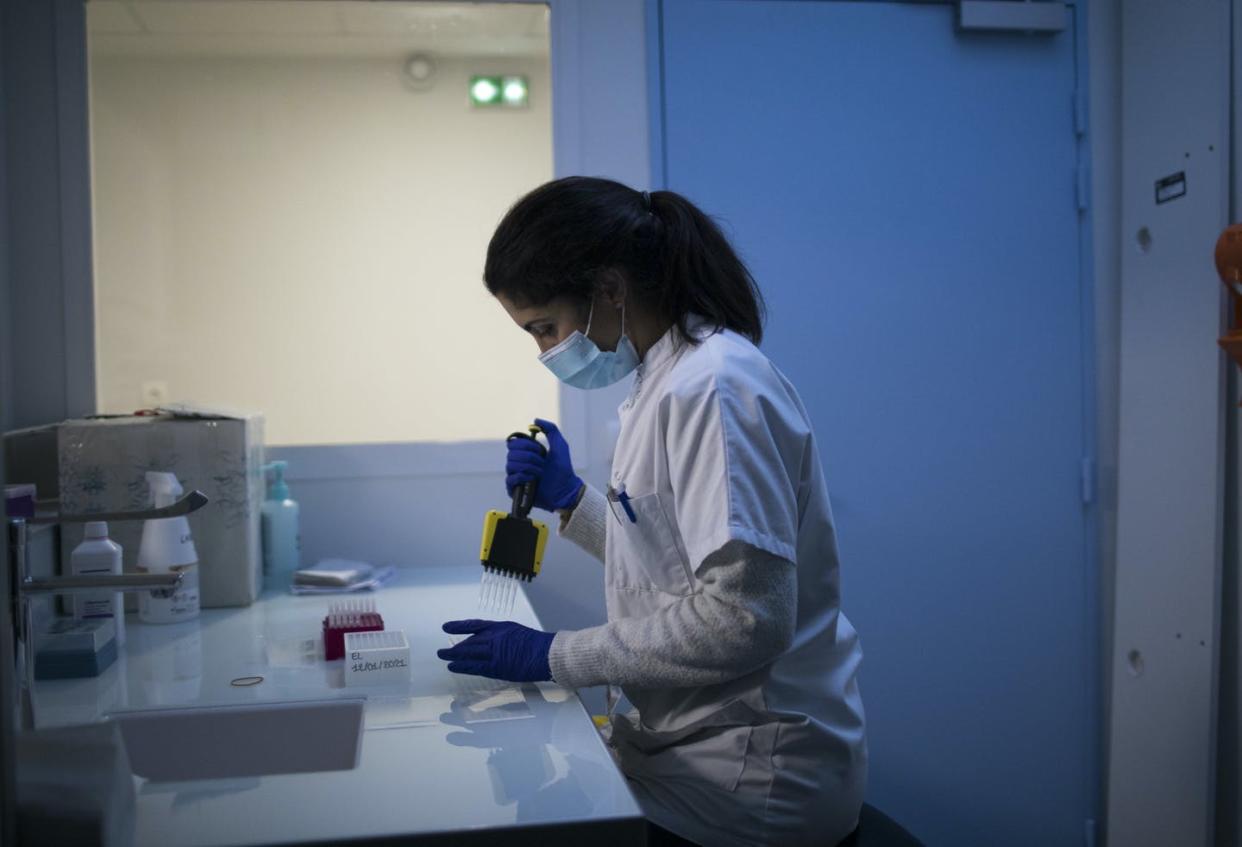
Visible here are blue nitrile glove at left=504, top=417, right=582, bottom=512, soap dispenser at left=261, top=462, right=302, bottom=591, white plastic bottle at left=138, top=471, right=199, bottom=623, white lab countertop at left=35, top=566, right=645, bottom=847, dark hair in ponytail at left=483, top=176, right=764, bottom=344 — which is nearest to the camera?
white lab countertop at left=35, top=566, right=645, bottom=847

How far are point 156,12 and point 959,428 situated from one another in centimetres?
199

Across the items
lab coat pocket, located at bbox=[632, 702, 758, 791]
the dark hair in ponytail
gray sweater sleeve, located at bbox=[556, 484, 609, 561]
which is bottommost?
lab coat pocket, located at bbox=[632, 702, 758, 791]

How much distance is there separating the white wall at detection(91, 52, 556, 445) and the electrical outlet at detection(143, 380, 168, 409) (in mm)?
12

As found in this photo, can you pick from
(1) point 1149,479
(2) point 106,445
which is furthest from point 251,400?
(1) point 1149,479

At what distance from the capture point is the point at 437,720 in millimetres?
1150

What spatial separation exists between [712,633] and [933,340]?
55.9 inches

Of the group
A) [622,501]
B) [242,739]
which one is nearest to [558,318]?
[622,501]

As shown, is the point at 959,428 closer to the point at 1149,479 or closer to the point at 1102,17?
the point at 1149,479

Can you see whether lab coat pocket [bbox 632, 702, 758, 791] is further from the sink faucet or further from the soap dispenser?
the soap dispenser

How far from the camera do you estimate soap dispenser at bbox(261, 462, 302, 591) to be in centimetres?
196

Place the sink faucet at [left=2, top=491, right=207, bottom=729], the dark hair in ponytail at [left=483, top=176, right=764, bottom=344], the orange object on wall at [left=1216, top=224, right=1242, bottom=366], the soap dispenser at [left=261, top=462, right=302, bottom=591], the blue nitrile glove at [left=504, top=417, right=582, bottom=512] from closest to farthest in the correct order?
the sink faucet at [left=2, top=491, right=207, bottom=729]
the dark hair in ponytail at [left=483, top=176, right=764, bottom=344]
the blue nitrile glove at [left=504, top=417, right=582, bottom=512]
the orange object on wall at [left=1216, top=224, right=1242, bottom=366]
the soap dispenser at [left=261, top=462, right=302, bottom=591]

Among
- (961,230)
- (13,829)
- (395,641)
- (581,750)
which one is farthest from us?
(961,230)

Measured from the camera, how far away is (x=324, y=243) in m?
2.35

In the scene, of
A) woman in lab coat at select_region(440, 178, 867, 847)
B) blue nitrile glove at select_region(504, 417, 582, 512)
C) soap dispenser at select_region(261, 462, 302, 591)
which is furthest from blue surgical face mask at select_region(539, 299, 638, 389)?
soap dispenser at select_region(261, 462, 302, 591)
